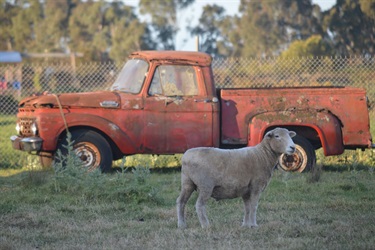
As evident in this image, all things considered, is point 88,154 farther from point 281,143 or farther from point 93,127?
point 281,143

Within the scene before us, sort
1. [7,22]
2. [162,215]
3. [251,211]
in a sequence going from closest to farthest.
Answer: [251,211], [162,215], [7,22]

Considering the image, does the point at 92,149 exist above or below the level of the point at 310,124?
below

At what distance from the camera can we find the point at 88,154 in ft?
38.9

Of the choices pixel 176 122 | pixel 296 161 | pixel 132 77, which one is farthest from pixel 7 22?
pixel 296 161

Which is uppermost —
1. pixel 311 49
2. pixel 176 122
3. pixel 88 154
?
pixel 311 49

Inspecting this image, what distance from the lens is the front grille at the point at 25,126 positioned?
463 inches

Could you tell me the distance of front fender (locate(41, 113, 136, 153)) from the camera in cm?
1162

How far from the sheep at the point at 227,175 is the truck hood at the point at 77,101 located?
4.26m

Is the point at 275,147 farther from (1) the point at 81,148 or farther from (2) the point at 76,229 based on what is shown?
(1) the point at 81,148

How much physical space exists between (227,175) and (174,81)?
4.60 meters

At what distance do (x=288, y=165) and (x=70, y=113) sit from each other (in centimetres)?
351

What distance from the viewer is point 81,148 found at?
1183 cm

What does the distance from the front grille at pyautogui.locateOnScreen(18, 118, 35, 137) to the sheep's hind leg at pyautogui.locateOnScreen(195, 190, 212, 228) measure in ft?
16.1

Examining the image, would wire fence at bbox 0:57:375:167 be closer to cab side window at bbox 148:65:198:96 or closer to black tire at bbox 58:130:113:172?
black tire at bbox 58:130:113:172
